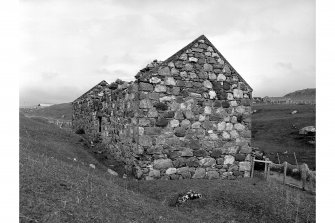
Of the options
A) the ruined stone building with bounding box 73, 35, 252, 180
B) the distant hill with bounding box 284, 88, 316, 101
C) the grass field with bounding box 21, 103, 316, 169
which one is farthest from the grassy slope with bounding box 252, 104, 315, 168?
the distant hill with bounding box 284, 88, 316, 101

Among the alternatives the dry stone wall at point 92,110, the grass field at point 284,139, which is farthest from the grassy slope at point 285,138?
the dry stone wall at point 92,110

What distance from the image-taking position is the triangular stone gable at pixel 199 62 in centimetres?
1359

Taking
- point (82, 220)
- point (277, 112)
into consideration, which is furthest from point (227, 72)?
point (277, 112)

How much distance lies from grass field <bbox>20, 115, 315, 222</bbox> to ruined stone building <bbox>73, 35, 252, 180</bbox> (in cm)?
92

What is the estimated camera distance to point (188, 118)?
45.7 ft

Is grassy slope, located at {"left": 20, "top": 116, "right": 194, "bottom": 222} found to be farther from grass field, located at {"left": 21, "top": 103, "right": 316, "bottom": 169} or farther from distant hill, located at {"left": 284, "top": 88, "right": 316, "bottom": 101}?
distant hill, located at {"left": 284, "top": 88, "right": 316, "bottom": 101}

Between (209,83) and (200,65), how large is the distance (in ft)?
3.17

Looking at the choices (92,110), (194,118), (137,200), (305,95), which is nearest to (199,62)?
(194,118)

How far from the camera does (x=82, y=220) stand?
622cm

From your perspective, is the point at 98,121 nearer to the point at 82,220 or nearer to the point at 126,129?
the point at 126,129

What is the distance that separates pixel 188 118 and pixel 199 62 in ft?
8.97

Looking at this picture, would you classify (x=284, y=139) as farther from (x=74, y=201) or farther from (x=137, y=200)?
(x=74, y=201)

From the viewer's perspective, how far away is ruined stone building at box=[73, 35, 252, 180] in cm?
1325

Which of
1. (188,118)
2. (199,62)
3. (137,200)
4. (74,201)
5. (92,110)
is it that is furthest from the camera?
(92,110)
